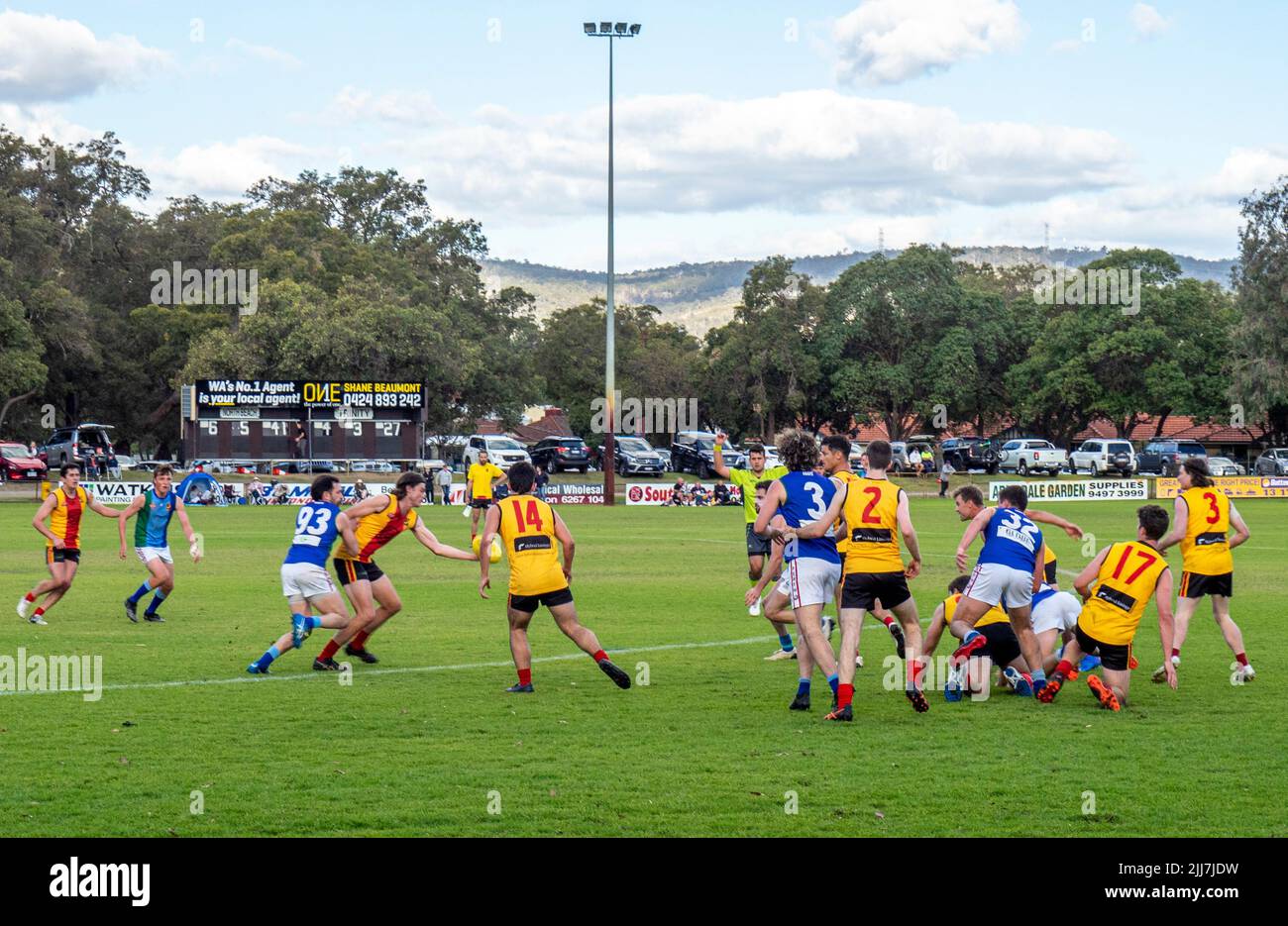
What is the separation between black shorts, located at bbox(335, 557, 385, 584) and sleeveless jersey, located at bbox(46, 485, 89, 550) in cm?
528

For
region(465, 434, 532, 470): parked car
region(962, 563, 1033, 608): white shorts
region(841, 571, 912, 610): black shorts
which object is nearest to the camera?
region(841, 571, 912, 610): black shorts

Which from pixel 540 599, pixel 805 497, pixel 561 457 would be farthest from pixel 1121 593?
pixel 561 457

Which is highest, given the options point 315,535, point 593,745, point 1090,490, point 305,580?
point 315,535

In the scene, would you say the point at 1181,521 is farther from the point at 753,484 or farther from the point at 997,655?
the point at 753,484

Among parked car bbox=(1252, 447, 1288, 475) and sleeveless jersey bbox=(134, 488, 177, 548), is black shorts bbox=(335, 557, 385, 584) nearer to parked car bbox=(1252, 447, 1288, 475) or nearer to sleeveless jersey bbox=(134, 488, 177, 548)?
sleeveless jersey bbox=(134, 488, 177, 548)

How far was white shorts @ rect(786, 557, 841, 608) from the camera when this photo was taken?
36.6 ft

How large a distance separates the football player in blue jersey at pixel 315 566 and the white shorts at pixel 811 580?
4.56m

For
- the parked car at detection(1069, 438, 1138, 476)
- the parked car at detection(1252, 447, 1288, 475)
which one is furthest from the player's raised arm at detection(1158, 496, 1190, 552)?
the parked car at detection(1252, 447, 1288, 475)

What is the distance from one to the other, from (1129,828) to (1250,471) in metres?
75.5

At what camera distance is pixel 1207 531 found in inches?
527

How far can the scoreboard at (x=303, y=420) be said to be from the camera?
182 ft

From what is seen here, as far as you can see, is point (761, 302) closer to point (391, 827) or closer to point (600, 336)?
point (600, 336)

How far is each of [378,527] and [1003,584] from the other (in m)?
5.92
